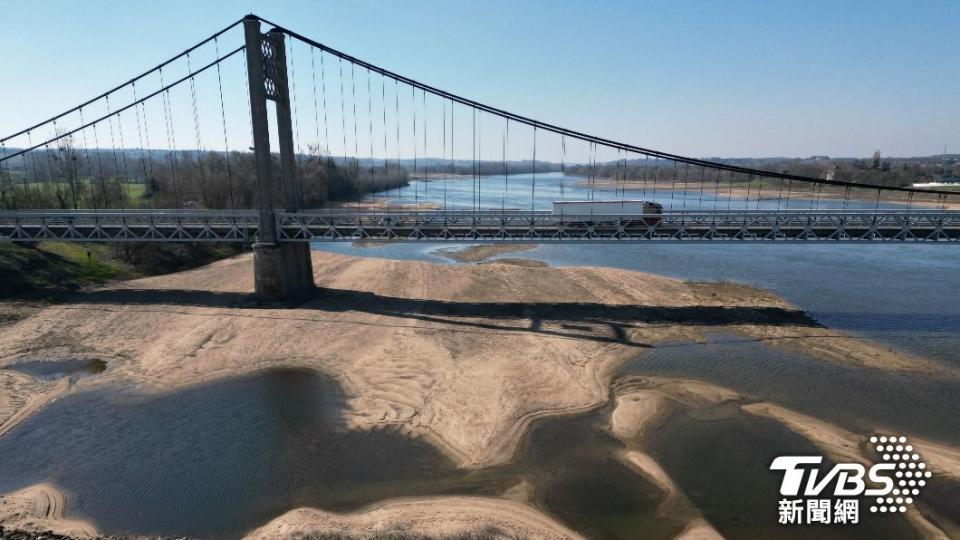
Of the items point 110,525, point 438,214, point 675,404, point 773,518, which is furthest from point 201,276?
point 773,518

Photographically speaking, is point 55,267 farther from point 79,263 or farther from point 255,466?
point 255,466

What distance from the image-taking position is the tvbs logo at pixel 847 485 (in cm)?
1289

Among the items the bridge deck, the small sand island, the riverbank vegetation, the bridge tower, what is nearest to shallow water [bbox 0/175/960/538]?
the small sand island

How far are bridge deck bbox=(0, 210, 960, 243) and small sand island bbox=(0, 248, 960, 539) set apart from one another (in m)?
4.33

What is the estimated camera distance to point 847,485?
14.0 m

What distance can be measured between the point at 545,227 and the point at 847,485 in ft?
66.2

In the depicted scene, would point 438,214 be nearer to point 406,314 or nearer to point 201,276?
point 406,314

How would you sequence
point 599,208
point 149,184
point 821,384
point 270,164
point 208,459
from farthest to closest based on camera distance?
1. point 149,184
2. point 599,208
3. point 270,164
4. point 821,384
5. point 208,459

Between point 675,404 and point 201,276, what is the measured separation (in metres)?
35.7

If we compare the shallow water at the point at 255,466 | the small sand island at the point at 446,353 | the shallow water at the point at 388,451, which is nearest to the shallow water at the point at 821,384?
the shallow water at the point at 388,451

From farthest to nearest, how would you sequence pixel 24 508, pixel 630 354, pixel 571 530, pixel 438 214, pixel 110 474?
1. pixel 438 214
2. pixel 630 354
3. pixel 110 474
4. pixel 24 508
5. pixel 571 530

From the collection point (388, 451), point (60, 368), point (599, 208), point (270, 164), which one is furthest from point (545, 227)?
point (60, 368)

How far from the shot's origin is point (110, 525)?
1270 centimetres

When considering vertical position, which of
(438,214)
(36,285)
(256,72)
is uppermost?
(256,72)
